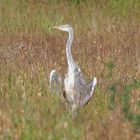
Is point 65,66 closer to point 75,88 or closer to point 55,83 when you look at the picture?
point 55,83

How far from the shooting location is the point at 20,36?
10.2 m

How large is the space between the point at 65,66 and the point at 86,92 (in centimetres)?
206

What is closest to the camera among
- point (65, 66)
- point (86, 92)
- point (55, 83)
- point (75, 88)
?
point (86, 92)

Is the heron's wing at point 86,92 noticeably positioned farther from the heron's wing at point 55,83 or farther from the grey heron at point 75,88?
the heron's wing at point 55,83

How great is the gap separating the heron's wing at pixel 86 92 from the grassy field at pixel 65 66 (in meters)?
0.09

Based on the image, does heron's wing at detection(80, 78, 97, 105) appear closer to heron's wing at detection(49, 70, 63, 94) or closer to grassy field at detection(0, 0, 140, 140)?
grassy field at detection(0, 0, 140, 140)

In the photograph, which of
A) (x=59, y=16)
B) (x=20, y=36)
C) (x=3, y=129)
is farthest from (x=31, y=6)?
(x=3, y=129)

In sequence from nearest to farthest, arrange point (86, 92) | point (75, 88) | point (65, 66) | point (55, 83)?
point (86, 92) → point (75, 88) → point (55, 83) → point (65, 66)

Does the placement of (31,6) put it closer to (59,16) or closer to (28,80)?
(59,16)

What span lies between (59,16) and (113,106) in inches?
263

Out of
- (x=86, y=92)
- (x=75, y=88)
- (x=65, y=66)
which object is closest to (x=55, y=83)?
(x=75, y=88)

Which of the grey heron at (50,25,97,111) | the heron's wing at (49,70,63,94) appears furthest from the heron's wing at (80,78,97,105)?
the heron's wing at (49,70,63,94)

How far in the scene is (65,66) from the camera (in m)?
8.33

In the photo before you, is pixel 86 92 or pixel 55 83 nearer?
pixel 86 92
